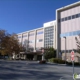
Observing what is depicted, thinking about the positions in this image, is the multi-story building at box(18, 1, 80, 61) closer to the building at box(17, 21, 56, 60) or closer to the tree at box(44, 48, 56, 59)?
the building at box(17, 21, 56, 60)

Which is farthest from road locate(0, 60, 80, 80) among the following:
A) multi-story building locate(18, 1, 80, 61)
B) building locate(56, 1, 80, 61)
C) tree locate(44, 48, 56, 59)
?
tree locate(44, 48, 56, 59)

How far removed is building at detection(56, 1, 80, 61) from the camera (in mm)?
53469

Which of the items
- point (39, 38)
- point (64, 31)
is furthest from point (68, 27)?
point (39, 38)

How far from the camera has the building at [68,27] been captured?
53.5 m

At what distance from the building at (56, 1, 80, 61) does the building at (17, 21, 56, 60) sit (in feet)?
18.9

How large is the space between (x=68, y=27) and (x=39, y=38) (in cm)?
2191

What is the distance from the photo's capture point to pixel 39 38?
74.9 m

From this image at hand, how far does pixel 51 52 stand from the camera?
5959 cm

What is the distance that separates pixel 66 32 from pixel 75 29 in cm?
405

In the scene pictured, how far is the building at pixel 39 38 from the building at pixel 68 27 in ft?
18.9

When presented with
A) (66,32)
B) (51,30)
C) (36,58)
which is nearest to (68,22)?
(66,32)

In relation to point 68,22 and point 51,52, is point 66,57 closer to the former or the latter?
point 51,52

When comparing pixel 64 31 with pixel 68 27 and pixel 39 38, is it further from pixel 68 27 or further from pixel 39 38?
pixel 39 38

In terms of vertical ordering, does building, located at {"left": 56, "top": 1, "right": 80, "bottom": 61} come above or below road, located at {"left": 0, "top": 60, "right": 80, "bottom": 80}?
above
